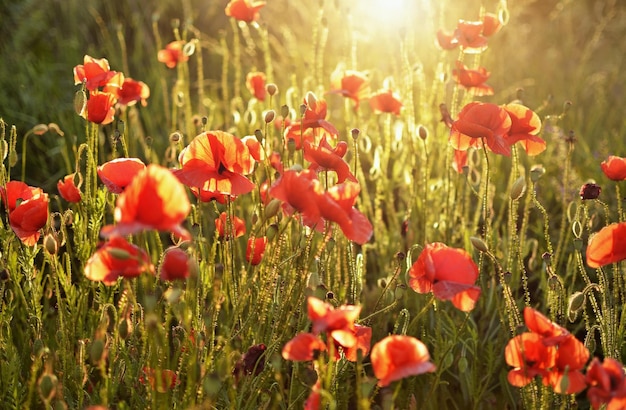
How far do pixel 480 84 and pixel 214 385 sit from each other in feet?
5.43

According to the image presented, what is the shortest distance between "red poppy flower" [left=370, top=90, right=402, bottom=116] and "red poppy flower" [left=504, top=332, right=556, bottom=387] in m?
1.25

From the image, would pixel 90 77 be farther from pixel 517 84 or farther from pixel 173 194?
pixel 517 84

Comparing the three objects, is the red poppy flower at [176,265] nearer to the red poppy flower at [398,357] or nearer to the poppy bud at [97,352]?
the poppy bud at [97,352]

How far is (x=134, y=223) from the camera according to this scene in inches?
48.7

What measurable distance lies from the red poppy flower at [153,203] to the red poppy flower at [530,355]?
0.66m

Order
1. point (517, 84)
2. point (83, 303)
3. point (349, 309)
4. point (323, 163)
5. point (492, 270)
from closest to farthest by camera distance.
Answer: point (349, 309) < point (323, 163) < point (83, 303) < point (492, 270) < point (517, 84)

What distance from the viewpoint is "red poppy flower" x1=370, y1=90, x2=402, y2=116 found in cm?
261

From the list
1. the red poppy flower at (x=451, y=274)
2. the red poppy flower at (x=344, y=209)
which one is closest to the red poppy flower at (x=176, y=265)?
the red poppy flower at (x=344, y=209)

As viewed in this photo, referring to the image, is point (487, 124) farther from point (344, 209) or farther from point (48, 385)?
point (48, 385)

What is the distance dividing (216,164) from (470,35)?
3.72 ft

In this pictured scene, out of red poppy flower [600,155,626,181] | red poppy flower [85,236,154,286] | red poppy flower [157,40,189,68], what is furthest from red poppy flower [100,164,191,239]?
red poppy flower [157,40,189,68]

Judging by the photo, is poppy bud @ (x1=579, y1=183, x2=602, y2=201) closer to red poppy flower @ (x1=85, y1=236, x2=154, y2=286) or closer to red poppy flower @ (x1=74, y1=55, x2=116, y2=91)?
red poppy flower @ (x1=85, y1=236, x2=154, y2=286)

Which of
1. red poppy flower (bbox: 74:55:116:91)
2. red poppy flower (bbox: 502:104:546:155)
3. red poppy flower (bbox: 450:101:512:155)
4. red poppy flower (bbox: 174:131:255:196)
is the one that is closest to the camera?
red poppy flower (bbox: 174:131:255:196)

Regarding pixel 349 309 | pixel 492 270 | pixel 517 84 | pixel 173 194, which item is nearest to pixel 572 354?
pixel 349 309
